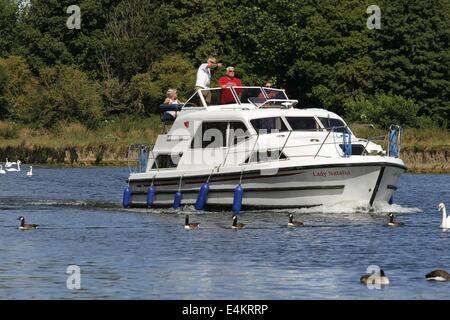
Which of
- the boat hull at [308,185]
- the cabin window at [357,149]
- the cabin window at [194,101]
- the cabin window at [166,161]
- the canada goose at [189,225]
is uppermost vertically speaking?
the cabin window at [194,101]

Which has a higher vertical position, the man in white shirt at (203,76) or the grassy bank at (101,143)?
the man in white shirt at (203,76)

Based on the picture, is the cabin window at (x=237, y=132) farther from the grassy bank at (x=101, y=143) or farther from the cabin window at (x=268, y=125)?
the grassy bank at (x=101, y=143)

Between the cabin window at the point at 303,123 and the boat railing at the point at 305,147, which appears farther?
the cabin window at the point at 303,123

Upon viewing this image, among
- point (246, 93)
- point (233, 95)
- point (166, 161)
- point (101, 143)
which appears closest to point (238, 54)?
point (101, 143)

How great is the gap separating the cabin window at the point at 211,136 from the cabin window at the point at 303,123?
6.20 ft

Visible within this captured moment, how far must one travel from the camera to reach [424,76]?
88312mm

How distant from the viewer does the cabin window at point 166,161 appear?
38969 mm

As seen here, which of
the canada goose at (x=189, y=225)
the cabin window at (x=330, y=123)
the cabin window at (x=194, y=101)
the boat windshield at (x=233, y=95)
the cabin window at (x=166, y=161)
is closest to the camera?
the canada goose at (x=189, y=225)

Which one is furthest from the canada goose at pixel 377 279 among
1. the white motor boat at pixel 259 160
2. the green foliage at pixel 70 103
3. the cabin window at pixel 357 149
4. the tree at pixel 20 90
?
the tree at pixel 20 90

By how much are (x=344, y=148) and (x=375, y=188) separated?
4.71 feet

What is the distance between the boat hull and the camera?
35375mm

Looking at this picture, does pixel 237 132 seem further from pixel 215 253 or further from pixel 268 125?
pixel 215 253

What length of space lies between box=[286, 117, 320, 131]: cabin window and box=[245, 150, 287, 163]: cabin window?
4.64 feet

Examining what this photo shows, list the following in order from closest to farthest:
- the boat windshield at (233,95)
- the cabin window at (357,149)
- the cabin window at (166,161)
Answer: the cabin window at (357,149), the cabin window at (166,161), the boat windshield at (233,95)
